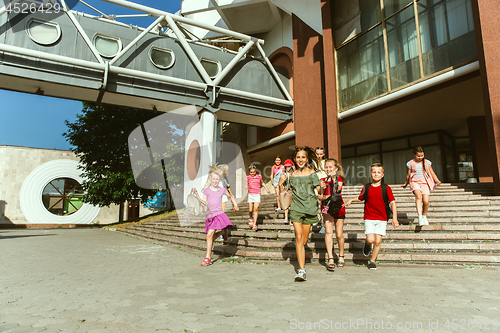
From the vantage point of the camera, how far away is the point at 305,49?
49.6 feet

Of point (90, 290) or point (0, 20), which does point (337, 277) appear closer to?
point (90, 290)

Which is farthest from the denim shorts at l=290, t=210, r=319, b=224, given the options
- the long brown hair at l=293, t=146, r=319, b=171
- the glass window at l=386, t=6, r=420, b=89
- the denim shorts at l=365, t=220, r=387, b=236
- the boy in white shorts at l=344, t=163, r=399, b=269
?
the glass window at l=386, t=6, r=420, b=89

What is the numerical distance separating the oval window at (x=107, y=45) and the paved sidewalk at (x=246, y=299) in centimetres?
1090

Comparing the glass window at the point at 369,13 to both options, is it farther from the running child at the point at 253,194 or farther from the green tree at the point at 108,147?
the green tree at the point at 108,147

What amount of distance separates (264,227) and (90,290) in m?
4.58

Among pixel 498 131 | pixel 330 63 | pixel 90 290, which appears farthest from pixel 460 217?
pixel 330 63

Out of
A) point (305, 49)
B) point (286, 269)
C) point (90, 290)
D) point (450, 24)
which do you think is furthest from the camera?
point (305, 49)

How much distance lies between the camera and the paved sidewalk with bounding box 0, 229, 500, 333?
2.62 m

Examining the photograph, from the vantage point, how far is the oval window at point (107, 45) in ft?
44.4

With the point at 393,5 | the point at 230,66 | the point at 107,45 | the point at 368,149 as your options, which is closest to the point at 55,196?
the point at 107,45

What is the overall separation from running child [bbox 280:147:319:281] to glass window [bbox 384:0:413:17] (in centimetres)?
1036

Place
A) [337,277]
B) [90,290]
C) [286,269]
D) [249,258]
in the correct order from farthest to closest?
1. [249,258]
2. [286,269]
3. [337,277]
4. [90,290]

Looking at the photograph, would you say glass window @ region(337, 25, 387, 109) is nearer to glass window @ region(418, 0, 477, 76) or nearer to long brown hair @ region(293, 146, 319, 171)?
glass window @ region(418, 0, 477, 76)

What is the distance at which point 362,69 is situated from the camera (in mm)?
13117
